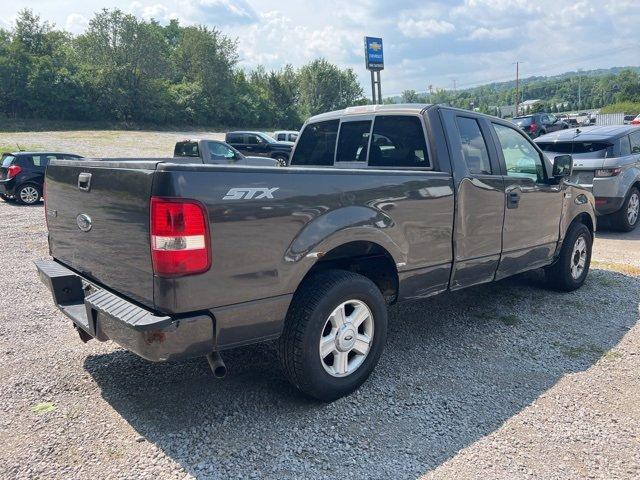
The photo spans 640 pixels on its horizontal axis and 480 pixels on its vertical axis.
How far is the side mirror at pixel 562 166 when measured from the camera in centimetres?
514

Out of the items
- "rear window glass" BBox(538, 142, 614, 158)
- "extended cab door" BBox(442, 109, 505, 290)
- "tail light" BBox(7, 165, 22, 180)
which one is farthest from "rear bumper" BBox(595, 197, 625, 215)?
"tail light" BBox(7, 165, 22, 180)

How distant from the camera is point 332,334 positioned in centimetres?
330

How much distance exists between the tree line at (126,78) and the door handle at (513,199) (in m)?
52.5

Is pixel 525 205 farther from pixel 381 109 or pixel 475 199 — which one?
pixel 381 109

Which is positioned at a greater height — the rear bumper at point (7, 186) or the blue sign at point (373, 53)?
the blue sign at point (373, 53)

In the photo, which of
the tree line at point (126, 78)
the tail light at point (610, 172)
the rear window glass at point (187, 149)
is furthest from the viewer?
the tree line at point (126, 78)

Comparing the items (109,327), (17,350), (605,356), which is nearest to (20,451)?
(109,327)

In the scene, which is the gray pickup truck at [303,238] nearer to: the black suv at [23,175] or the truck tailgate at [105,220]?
the truck tailgate at [105,220]

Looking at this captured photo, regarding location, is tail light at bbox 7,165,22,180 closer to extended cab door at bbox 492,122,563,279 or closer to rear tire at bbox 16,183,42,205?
rear tire at bbox 16,183,42,205

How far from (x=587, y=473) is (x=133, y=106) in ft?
187

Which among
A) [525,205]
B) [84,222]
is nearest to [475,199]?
[525,205]

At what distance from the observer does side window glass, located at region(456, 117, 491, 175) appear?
13.9ft

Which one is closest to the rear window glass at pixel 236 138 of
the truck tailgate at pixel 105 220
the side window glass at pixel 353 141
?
the side window glass at pixel 353 141

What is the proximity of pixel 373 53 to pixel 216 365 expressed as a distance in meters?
31.8
